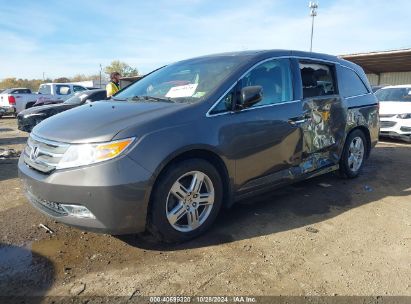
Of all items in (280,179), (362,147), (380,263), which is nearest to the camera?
(380,263)

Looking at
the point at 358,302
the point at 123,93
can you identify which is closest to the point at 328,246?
the point at 358,302

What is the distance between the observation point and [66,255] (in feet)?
10.7

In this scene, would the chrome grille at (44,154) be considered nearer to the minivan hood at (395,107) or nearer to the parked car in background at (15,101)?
the minivan hood at (395,107)

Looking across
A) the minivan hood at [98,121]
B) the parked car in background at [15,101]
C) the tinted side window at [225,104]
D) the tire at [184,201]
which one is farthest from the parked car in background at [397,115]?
the parked car in background at [15,101]

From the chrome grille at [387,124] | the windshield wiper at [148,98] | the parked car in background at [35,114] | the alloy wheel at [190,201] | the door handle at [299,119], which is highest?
the windshield wiper at [148,98]

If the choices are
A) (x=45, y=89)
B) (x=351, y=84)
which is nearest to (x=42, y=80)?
(x=45, y=89)

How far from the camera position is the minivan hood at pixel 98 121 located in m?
3.06

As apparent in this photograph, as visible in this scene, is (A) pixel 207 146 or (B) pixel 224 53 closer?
(A) pixel 207 146

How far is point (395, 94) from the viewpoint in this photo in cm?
1034

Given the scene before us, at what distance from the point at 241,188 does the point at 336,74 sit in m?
2.48

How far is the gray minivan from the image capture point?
9.75ft

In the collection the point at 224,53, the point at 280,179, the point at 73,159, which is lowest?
the point at 280,179

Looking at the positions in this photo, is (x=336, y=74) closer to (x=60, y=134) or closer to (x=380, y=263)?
(x=380, y=263)

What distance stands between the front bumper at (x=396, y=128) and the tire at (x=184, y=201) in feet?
23.6
